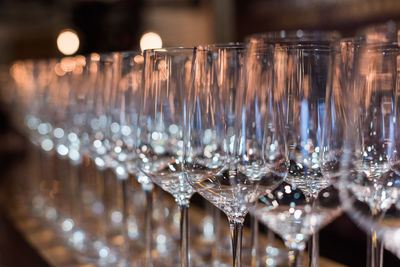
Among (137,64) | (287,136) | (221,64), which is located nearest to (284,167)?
(287,136)

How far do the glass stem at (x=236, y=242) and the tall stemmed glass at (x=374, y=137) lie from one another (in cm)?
14

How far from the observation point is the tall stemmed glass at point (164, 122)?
639mm

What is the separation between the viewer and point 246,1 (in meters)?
4.30

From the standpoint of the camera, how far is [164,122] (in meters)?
0.66

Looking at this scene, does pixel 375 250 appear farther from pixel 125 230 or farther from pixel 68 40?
pixel 68 40

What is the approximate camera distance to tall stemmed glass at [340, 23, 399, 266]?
1.79 feet

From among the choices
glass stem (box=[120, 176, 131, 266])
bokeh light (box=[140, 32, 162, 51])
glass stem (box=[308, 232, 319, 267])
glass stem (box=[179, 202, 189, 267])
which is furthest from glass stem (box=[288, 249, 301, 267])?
bokeh light (box=[140, 32, 162, 51])

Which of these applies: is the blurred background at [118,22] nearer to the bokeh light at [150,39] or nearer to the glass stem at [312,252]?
the bokeh light at [150,39]

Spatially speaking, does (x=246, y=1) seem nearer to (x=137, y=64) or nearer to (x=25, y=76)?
(x=25, y=76)

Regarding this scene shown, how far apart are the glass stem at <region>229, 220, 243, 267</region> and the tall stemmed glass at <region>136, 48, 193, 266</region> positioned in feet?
0.32

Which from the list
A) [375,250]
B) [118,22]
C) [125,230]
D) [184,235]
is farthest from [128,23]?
[375,250]

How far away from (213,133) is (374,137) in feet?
0.59

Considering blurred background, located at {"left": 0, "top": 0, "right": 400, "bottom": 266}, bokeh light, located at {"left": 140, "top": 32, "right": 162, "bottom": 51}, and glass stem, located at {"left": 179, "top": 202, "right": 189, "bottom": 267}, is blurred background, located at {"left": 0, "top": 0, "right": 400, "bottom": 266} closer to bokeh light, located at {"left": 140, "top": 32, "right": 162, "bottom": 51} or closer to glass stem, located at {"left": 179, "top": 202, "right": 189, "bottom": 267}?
bokeh light, located at {"left": 140, "top": 32, "right": 162, "bottom": 51}

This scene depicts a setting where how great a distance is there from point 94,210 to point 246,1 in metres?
3.30
